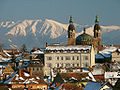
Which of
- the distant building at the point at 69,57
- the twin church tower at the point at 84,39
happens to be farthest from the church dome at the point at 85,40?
the distant building at the point at 69,57

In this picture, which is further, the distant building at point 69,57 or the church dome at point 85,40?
the church dome at point 85,40

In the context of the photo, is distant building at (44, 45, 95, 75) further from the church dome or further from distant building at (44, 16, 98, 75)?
the church dome

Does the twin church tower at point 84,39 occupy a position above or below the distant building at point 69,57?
above

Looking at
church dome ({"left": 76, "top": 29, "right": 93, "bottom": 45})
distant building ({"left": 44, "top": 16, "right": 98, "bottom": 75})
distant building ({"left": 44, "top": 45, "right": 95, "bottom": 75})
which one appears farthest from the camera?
church dome ({"left": 76, "top": 29, "right": 93, "bottom": 45})

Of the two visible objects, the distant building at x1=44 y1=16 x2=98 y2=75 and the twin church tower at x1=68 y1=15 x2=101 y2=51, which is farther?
the twin church tower at x1=68 y1=15 x2=101 y2=51

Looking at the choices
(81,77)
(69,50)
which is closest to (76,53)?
(69,50)

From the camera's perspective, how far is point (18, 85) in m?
90.4

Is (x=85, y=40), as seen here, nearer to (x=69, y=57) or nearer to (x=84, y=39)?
(x=84, y=39)

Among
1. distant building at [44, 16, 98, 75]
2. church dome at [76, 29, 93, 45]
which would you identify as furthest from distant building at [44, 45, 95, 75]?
church dome at [76, 29, 93, 45]

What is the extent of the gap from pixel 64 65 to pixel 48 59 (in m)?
4.57

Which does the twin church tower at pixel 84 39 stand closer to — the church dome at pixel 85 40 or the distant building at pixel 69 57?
the church dome at pixel 85 40

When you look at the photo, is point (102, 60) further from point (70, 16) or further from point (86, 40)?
point (70, 16)

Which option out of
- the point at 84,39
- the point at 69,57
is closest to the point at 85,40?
the point at 84,39

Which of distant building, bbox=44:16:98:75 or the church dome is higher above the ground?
the church dome
